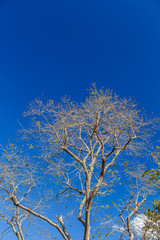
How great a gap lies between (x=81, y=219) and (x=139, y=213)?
82.3 inches

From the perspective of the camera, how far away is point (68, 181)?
773 cm

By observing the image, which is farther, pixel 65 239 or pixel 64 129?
pixel 64 129

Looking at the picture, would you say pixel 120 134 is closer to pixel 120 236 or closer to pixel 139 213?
pixel 139 213

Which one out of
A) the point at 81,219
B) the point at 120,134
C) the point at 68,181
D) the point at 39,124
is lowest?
the point at 81,219

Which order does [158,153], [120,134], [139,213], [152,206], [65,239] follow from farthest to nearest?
1. [120,134]
2. [139,213]
3. [65,239]
4. [152,206]
5. [158,153]

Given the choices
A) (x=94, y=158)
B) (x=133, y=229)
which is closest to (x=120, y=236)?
(x=133, y=229)

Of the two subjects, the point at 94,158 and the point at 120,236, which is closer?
the point at 120,236

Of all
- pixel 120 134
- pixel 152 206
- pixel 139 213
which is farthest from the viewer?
pixel 120 134

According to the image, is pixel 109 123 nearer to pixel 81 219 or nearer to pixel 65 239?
pixel 81 219

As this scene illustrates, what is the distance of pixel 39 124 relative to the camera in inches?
302

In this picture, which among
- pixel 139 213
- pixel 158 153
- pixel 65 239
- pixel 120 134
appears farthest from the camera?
pixel 120 134

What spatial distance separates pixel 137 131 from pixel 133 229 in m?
3.53

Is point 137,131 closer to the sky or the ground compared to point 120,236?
closer to the sky

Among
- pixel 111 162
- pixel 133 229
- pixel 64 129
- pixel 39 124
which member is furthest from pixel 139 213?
pixel 39 124
